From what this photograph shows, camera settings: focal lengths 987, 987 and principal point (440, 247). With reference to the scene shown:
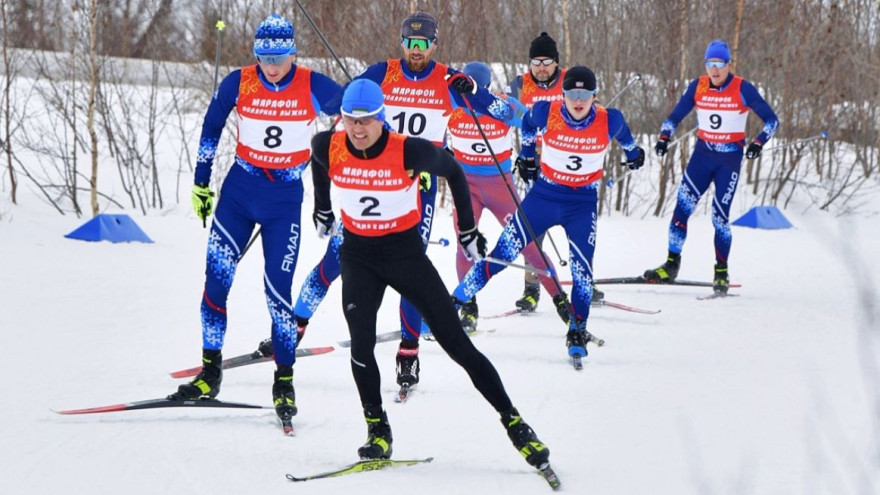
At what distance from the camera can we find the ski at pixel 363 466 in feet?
13.0

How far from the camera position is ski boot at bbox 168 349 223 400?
4863mm

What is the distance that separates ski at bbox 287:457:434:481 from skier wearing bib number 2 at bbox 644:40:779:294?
4.76m

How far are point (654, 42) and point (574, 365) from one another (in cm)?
774

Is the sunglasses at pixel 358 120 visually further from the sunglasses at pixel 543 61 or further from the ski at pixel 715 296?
the ski at pixel 715 296

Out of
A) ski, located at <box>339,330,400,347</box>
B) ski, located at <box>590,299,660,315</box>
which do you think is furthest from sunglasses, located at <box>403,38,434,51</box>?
ski, located at <box>590,299,660,315</box>

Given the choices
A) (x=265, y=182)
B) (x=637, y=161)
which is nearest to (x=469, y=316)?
(x=637, y=161)

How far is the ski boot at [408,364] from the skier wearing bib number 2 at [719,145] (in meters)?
3.59

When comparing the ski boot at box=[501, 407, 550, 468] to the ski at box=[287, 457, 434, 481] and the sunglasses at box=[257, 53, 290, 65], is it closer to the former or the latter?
the ski at box=[287, 457, 434, 481]

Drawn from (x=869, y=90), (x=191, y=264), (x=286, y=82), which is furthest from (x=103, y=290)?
(x=869, y=90)

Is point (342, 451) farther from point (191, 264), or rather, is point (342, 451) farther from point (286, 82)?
point (191, 264)

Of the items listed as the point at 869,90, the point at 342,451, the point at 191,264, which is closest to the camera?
the point at 342,451

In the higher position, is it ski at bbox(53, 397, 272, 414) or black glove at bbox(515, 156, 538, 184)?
black glove at bbox(515, 156, 538, 184)

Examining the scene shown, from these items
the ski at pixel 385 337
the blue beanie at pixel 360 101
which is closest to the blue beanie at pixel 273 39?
the blue beanie at pixel 360 101

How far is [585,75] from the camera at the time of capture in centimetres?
605
